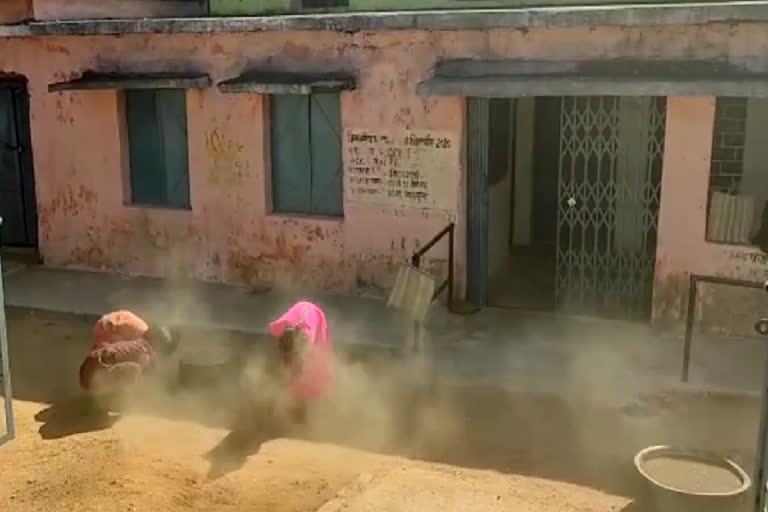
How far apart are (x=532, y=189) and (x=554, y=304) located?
123 inches

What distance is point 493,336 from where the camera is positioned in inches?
380

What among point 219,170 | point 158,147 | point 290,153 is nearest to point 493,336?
point 290,153

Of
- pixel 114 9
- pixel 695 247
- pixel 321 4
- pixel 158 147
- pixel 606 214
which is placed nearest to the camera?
pixel 695 247

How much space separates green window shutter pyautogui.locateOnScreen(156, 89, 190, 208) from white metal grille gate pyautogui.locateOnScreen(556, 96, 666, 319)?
4.84 m

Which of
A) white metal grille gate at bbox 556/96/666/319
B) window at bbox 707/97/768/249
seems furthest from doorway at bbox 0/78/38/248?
window at bbox 707/97/768/249

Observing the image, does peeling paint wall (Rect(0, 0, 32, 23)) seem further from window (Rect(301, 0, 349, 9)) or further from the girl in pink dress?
the girl in pink dress

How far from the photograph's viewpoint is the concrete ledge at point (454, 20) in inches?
337

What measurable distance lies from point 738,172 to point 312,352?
4790 millimetres

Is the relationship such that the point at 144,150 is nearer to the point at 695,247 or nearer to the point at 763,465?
the point at 695,247

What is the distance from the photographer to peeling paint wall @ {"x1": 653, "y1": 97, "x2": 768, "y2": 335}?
9117 mm

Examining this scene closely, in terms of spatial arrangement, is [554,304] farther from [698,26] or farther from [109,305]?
[109,305]

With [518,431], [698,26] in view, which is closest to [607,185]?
[698,26]

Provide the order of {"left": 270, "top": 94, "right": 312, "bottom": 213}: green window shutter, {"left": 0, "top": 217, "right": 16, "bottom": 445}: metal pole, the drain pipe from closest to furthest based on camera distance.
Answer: the drain pipe, {"left": 0, "top": 217, "right": 16, "bottom": 445}: metal pole, {"left": 270, "top": 94, "right": 312, "bottom": 213}: green window shutter

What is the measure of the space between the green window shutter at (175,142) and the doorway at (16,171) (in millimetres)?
2409
